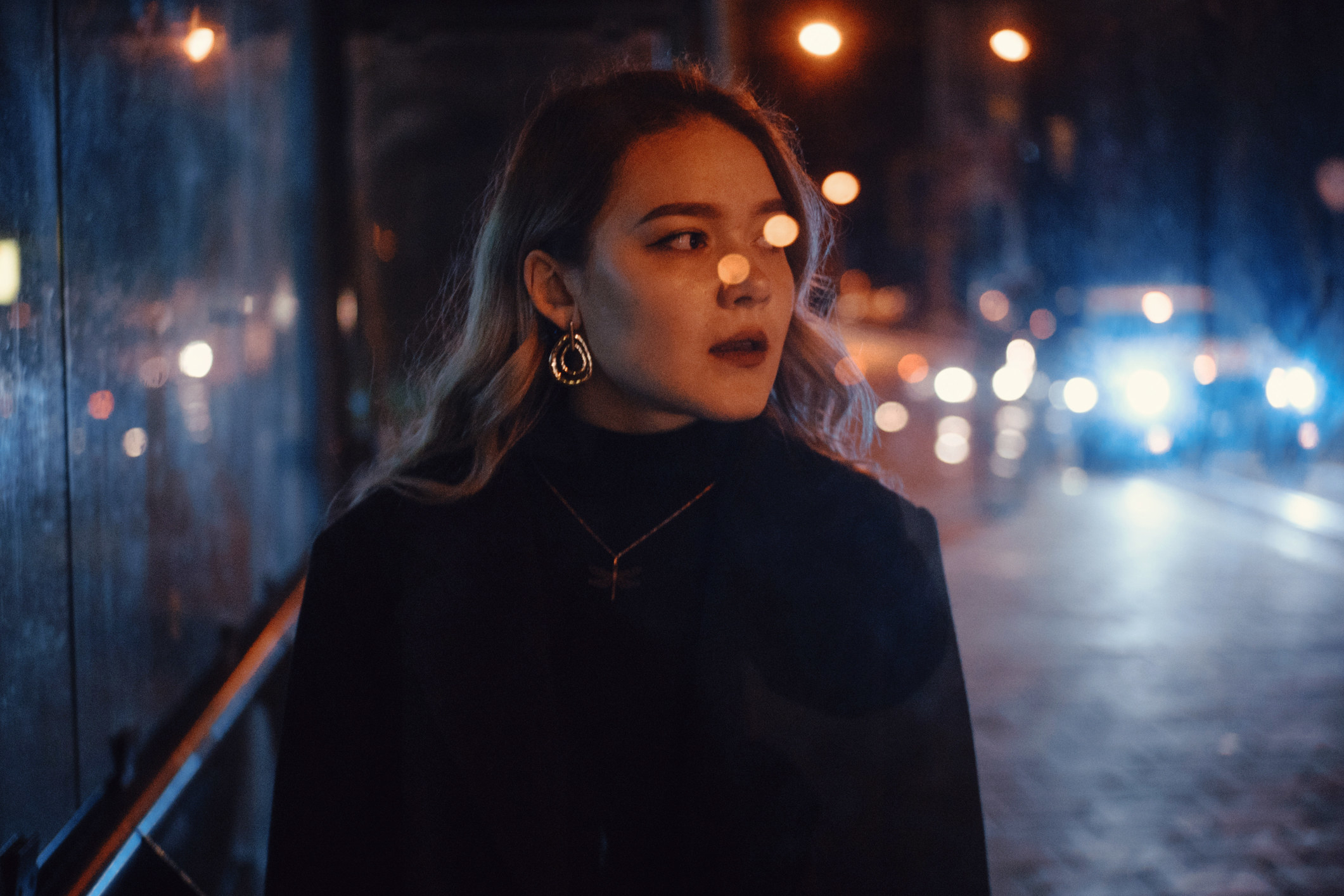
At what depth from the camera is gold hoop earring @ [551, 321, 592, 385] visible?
1.52 meters

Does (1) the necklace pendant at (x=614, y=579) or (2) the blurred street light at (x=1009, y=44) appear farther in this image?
(2) the blurred street light at (x=1009, y=44)

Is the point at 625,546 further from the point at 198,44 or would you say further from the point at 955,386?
the point at 955,386

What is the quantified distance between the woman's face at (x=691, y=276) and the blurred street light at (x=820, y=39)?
84 centimetres

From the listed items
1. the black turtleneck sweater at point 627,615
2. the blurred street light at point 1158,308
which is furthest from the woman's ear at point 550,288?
the blurred street light at point 1158,308

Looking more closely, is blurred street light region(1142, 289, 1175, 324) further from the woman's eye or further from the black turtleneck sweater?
the woman's eye

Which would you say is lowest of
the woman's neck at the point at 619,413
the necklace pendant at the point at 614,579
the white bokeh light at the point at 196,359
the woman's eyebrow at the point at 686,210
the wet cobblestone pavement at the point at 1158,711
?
the wet cobblestone pavement at the point at 1158,711

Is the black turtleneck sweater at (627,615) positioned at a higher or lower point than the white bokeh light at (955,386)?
lower

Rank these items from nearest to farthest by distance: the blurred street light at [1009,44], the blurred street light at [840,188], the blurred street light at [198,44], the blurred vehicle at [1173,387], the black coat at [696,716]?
the black coat at [696,716]
the blurred street light at [840,188]
the blurred street light at [1009,44]
the blurred street light at [198,44]
the blurred vehicle at [1173,387]

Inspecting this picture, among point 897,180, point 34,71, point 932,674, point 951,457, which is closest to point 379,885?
point 932,674

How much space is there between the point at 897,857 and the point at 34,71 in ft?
5.97

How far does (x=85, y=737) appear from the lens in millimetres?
1809

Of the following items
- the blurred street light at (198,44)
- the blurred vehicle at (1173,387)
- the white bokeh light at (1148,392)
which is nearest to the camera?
the blurred street light at (198,44)

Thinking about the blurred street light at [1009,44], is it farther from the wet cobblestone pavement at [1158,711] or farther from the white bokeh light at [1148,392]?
the white bokeh light at [1148,392]

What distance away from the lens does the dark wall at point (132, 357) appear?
1.56 m
